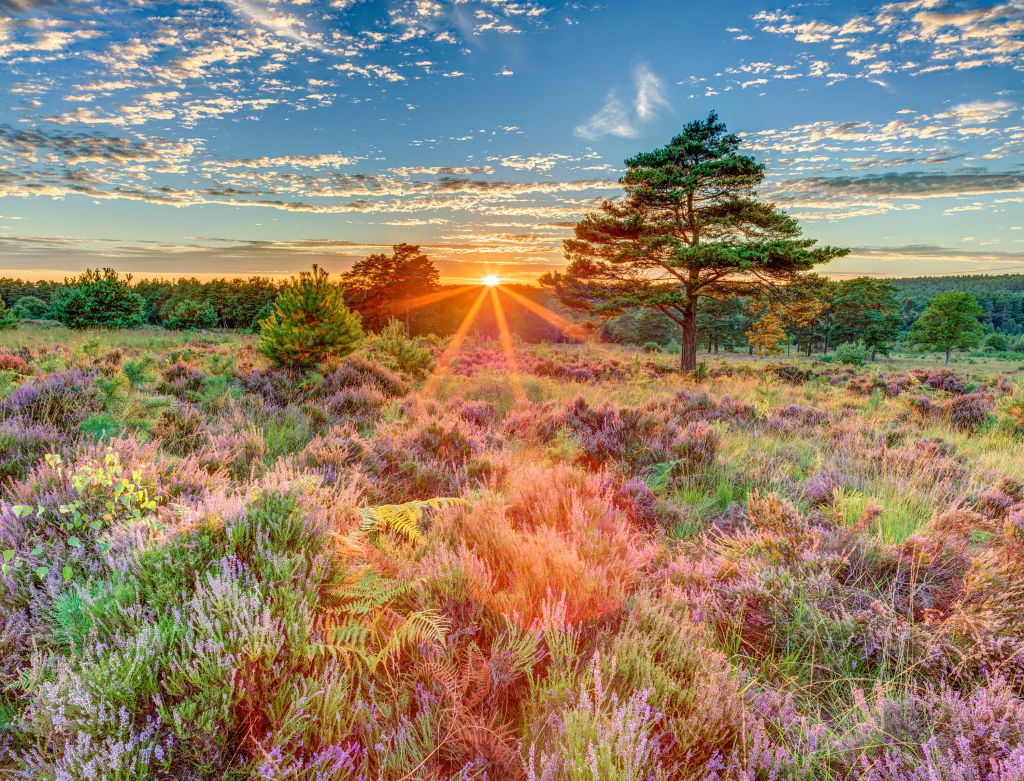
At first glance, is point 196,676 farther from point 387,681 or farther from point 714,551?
point 714,551

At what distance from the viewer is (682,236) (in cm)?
2203

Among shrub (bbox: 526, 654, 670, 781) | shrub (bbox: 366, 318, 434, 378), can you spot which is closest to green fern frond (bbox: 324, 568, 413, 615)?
shrub (bbox: 526, 654, 670, 781)

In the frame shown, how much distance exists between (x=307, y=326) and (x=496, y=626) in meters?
11.2

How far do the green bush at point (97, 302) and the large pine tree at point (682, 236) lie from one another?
1352 inches

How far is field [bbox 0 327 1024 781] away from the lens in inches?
74.3

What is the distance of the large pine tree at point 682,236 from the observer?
19.4 meters

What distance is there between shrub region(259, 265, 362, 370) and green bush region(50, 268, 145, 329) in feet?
105

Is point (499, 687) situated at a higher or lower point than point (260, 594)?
lower

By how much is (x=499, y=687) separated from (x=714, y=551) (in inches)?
98.4

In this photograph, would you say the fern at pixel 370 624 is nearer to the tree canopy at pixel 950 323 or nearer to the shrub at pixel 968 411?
the shrub at pixel 968 411

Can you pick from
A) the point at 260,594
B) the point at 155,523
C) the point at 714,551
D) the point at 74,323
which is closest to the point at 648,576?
the point at 714,551

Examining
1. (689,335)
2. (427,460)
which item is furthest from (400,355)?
(689,335)

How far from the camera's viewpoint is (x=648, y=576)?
342 centimetres

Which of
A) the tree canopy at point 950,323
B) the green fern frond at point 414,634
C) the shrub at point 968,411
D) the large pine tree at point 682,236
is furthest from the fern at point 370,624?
the tree canopy at point 950,323
